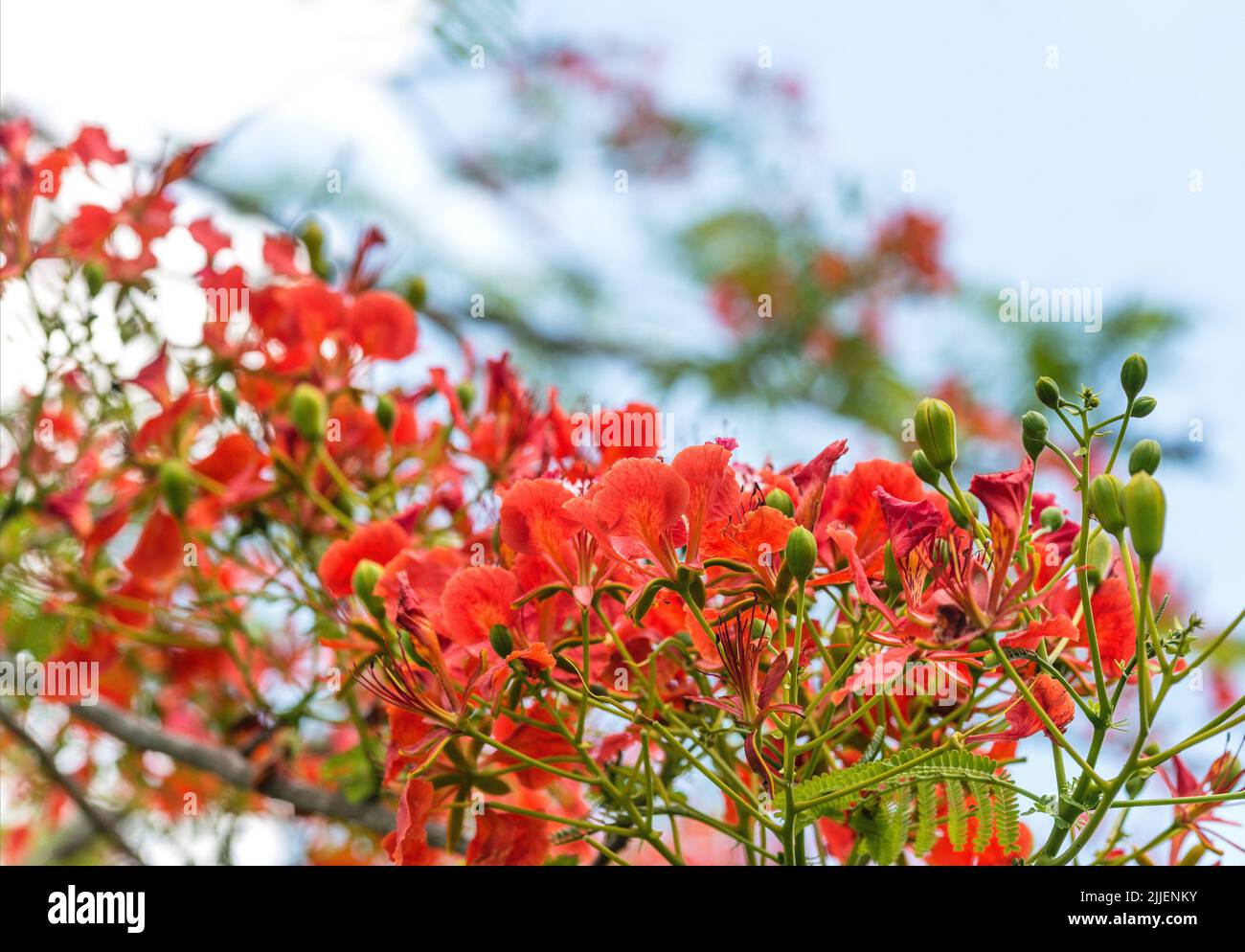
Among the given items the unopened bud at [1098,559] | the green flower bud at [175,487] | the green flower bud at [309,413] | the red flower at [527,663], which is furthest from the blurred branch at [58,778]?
the unopened bud at [1098,559]

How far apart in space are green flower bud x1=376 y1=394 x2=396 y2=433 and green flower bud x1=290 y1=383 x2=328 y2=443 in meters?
0.06

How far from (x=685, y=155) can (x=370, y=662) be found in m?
3.18

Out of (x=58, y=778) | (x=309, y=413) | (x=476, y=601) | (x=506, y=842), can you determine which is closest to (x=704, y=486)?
(x=476, y=601)

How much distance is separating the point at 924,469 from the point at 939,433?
0.15 ft

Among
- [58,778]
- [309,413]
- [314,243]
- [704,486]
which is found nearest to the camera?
[704,486]

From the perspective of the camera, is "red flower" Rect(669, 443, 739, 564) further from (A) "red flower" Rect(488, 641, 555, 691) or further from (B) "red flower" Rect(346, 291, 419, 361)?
(B) "red flower" Rect(346, 291, 419, 361)

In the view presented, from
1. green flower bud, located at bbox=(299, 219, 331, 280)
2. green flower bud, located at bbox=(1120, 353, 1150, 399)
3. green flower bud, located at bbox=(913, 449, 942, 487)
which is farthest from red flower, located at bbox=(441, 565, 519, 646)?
green flower bud, located at bbox=(299, 219, 331, 280)

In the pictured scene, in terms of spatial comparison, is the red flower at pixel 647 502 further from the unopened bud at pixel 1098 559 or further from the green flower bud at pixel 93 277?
the green flower bud at pixel 93 277

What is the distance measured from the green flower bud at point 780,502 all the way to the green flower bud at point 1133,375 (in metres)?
0.18

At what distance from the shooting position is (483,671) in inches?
25.5

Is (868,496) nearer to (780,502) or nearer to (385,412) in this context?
(780,502)

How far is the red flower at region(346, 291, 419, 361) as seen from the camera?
109 centimetres

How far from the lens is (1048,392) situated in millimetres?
594
